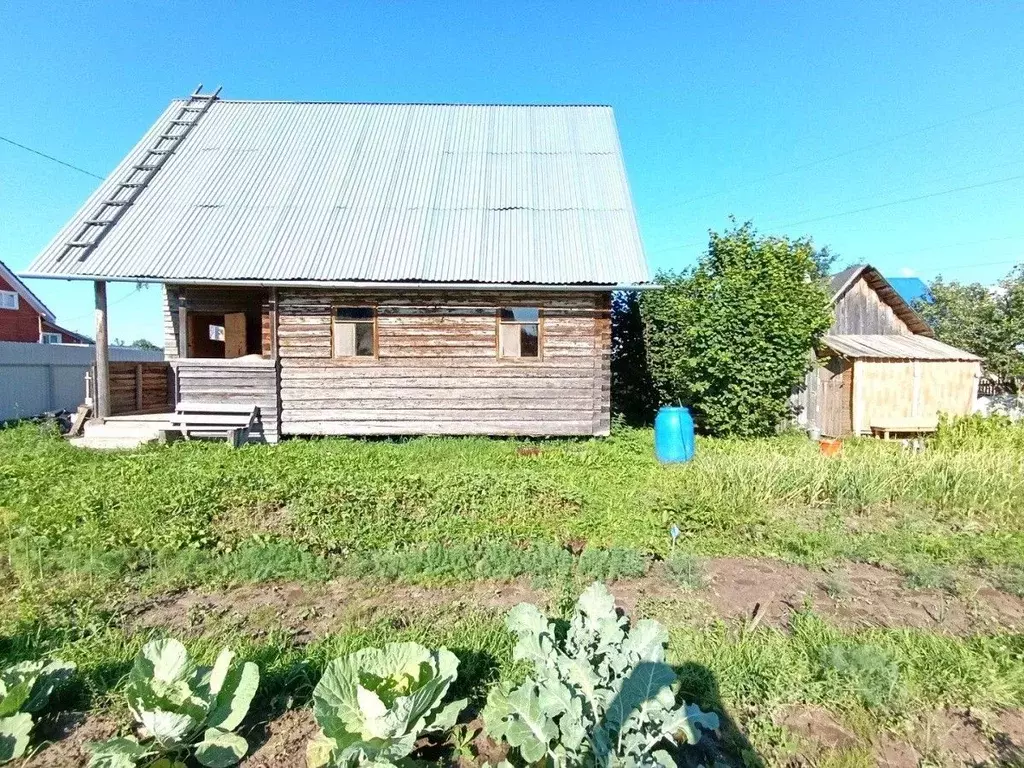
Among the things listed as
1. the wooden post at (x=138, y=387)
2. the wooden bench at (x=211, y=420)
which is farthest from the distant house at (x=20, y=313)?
the wooden bench at (x=211, y=420)

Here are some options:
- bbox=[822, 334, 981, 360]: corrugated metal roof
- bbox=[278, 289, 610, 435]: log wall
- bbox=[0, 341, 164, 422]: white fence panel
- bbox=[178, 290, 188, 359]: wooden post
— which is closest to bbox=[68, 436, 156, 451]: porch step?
bbox=[178, 290, 188, 359]: wooden post

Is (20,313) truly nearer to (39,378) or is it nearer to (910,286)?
(39,378)

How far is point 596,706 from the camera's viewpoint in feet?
8.61

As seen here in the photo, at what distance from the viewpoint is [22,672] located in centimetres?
295

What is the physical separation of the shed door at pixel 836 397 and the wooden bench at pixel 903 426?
1.86 ft

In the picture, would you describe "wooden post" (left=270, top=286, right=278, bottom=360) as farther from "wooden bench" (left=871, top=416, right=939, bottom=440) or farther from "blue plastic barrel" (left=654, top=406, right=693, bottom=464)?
"wooden bench" (left=871, top=416, right=939, bottom=440)

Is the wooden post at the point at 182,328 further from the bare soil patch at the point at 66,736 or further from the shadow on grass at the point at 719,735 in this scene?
the shadow on grass at the point at 719,735

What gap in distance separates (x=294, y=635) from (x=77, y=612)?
170 cm

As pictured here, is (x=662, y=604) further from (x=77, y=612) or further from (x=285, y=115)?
(x=285, y=115)

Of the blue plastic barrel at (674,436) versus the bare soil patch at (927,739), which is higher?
the blue plastic barrel at (674,436)

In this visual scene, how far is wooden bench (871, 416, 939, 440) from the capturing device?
41.8 feet

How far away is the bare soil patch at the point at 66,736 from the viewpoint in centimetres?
Result: 267

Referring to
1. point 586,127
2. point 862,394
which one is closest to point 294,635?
point 862,394

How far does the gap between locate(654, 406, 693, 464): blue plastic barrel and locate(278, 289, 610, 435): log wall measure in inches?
71.2
